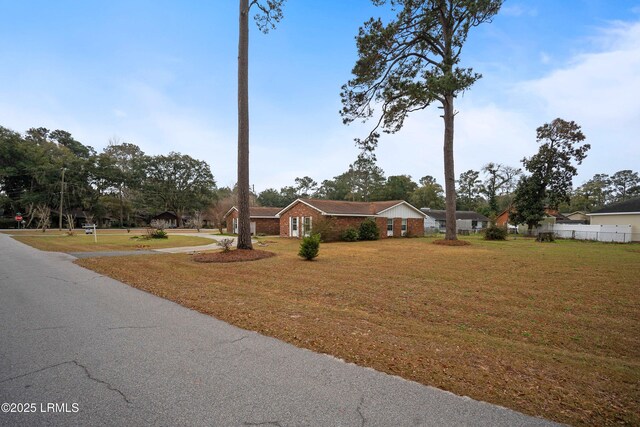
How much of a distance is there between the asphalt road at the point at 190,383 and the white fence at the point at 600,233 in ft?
109

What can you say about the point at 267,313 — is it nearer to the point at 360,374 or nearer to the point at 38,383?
the point at 360,374

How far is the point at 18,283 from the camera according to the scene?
755cm

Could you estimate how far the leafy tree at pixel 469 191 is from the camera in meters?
68.6

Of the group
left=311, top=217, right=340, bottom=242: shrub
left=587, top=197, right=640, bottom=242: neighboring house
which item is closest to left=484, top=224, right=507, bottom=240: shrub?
left=587, top=197, right=640, bottom=242: neighboring house

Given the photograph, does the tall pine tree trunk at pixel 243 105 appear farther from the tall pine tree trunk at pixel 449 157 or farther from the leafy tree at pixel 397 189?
the leafy tree at pixel 397 189

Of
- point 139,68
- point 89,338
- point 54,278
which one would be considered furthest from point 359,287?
point 139,68

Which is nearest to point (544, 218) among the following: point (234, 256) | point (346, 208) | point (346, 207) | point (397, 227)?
point (397, 227)

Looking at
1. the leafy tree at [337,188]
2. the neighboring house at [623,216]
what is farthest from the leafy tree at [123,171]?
the neighboring house at [623,216]

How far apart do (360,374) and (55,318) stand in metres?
5.09

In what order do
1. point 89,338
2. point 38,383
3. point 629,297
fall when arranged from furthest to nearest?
point 629,297, point 89,338, point 38,383

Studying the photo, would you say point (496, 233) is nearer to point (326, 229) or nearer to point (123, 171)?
point (326, 229)

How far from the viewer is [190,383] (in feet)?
9.43

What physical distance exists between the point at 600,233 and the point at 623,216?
413 cm

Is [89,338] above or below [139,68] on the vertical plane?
below
